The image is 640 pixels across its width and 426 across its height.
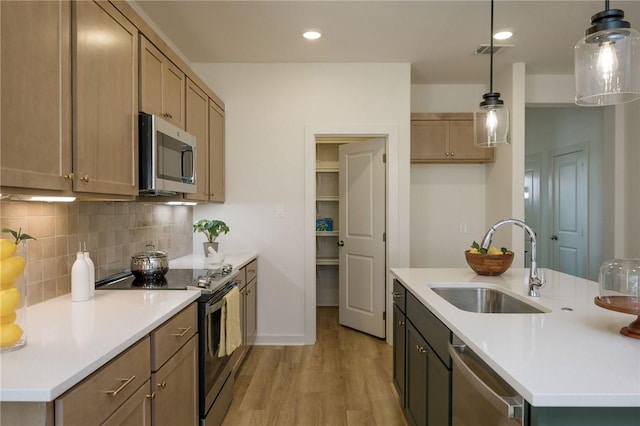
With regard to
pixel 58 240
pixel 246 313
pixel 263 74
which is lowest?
pixel 246 313

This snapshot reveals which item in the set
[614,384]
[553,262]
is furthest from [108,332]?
[553,262]

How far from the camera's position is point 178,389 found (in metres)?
1.79

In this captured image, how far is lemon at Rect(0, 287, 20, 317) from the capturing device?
3.75 ft

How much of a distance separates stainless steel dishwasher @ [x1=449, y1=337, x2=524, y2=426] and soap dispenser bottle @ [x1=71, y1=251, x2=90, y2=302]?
63.5 inches

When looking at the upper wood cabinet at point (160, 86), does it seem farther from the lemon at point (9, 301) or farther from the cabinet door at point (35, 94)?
the lemon at point (9, 301)

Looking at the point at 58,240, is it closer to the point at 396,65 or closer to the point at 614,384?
the point at 614,384

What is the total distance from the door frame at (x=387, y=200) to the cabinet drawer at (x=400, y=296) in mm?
1186

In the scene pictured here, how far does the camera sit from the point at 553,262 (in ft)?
18.3

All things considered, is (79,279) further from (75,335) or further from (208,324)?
(208,324)

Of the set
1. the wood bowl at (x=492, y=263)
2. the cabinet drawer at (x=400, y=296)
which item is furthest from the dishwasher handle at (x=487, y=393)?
the wood bowl at (x=492, y=263)

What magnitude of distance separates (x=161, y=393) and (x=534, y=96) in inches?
171

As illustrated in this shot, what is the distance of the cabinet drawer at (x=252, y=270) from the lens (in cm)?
342

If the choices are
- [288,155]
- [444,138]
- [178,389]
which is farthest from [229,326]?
[444,138]

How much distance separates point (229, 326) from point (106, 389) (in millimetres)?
1249
